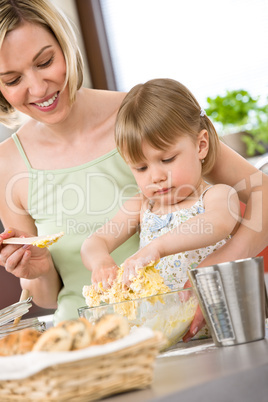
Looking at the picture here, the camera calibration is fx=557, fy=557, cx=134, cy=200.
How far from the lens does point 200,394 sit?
56cm

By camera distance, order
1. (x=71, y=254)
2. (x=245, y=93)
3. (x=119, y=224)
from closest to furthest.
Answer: (x=119, y=224) → (x=71, y=254) → (x=245, y=93)

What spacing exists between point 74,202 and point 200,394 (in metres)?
1.19

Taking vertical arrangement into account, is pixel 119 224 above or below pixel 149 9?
below

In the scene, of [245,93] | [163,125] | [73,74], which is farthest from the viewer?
[245,93]

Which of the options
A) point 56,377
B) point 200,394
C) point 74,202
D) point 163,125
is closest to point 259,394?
point 200,394

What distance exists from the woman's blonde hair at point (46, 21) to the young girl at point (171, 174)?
9.8 inches

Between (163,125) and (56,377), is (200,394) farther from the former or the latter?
(163,125)

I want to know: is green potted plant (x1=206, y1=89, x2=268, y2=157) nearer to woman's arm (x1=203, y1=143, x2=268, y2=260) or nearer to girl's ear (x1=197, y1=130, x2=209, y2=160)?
woman's arm (x1=203, y1=143, x2=268, y2=260)

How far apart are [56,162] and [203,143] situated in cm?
59

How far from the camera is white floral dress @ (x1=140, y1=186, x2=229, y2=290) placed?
121 centimetres

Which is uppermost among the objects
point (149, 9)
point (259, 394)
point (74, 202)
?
point (149, 9)

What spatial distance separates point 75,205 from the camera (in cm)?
170

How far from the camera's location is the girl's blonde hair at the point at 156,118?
1.21m

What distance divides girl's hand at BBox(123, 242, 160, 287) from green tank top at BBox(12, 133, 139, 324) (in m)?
0.61
